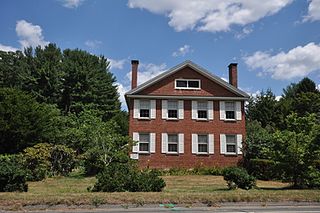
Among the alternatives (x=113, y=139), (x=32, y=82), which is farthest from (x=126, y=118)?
(x=113, y=139)

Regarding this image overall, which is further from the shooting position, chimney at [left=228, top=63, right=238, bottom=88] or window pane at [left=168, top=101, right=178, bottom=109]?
chimney at [left=228, top=63, right=238, bottom=88]

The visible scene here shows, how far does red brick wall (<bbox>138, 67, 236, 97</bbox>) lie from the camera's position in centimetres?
2948

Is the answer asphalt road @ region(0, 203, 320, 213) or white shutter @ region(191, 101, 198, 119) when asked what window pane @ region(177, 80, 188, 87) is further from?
asphalt road @ region(0, 203, 320, 213)

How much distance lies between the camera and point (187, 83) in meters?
30.1

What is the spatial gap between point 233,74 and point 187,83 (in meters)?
4.53

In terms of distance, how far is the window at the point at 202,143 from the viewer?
29188mm

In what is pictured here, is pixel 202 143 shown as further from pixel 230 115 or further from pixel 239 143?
pixel 230 115

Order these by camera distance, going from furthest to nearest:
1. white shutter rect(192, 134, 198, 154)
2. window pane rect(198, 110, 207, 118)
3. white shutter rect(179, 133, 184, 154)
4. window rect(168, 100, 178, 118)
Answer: window pane rect(198, 110, 207, 118) → window rect(168, 100, 178, 118) → white shutter rect(192, 134, 198, 154) → white shutter rect(179, 133, 184, 154)

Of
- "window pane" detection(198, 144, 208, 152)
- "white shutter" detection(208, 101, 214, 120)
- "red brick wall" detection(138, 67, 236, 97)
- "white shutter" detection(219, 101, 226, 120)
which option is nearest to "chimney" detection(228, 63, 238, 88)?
"red brick wall" detection(138, 67, 236, 97)

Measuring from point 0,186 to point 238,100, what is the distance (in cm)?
2086

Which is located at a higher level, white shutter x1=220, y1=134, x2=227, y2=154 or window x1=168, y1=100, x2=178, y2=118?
window x1=168, y1=100, x2=178, y2=118

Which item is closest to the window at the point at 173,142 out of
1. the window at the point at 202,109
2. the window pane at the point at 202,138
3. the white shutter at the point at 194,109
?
the window pane at the point at 202,138

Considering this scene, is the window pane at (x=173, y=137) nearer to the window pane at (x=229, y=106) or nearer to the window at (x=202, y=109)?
the window at (x=202, y=109)

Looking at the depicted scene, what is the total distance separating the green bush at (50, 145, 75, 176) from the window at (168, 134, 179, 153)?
839 centimetres
